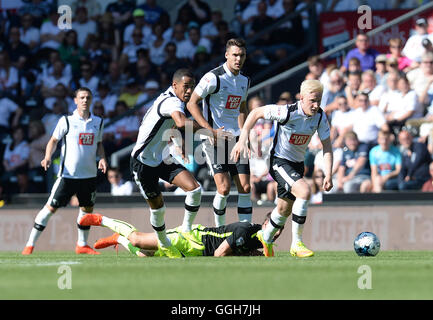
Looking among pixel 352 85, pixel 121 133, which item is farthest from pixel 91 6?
pixel 352 85

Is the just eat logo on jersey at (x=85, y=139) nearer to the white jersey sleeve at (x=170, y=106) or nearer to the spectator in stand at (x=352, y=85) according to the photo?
the white jersey sleeve at (x=170, y=106)

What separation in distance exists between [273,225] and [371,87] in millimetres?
6842

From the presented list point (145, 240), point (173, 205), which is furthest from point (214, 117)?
point (173, 205)

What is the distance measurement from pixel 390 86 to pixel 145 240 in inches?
284

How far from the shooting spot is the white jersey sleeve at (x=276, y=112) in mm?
11719

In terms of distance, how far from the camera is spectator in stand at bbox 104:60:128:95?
71.2 feet

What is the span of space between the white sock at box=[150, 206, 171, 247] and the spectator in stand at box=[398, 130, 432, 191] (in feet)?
19.2

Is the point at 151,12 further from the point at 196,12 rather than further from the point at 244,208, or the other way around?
the point at 244,208

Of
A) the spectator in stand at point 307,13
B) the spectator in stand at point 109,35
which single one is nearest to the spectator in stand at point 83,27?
the spectator in stand at point 109,35

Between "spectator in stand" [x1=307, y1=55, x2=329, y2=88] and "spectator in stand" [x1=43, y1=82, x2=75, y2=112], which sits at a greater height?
"spectator in stand" [x1=307, y1=55, x2=329, y2=88]

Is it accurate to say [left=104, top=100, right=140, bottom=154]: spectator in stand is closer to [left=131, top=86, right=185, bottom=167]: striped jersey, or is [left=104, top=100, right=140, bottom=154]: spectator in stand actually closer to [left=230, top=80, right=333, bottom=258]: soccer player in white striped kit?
[left=230, top=80, right=333, bottom=258]: soccer player in white striped kit

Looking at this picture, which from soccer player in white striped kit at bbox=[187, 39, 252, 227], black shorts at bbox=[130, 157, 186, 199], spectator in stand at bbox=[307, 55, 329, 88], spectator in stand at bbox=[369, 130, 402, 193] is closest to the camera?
black shorts at bbox=[130, 157, 186, 199]

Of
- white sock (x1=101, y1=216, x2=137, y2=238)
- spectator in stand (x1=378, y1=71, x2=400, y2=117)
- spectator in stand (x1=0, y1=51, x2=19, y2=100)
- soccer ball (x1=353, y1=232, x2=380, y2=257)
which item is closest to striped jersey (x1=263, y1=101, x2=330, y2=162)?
soccer ball (x1=353, y1=232, x2=380, y2=257)
